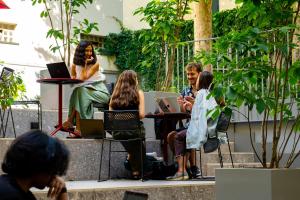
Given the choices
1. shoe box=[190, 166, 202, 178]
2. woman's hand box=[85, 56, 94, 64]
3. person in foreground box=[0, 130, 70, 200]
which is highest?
woman's hand box=[85, 56, 94, 64]

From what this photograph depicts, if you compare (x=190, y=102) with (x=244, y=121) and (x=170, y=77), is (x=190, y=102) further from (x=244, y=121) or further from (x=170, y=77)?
(x=170, y=77)

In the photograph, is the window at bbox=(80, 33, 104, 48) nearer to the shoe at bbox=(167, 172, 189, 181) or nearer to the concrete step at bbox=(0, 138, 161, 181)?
the concrete step at bbox=(0, 138, 161, 181)

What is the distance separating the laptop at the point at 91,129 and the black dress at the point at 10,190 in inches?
246

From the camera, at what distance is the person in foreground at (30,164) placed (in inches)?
111

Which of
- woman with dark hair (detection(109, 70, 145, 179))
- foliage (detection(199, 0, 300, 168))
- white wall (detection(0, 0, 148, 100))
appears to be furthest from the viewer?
white wall (detection(0, 0, 148, 100))

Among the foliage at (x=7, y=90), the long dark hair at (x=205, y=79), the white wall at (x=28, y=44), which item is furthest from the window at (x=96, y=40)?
the long dark hair at (x=205, y=79)

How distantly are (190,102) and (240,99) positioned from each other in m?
4.21

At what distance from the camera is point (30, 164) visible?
2.84 meters

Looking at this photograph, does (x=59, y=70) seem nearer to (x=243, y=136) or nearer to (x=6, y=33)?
(x=243, y=136)

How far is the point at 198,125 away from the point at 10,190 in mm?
6186

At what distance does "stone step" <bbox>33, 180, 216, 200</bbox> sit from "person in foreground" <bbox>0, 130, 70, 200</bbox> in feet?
11.5

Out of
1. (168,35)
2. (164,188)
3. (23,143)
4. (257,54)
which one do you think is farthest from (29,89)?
(23,143)

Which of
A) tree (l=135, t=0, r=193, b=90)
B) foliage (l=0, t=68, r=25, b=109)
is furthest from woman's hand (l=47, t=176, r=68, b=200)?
tree (l=135, t=0, r=193, b=90)

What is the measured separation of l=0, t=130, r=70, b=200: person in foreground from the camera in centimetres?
283
